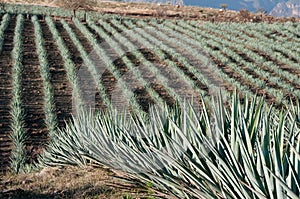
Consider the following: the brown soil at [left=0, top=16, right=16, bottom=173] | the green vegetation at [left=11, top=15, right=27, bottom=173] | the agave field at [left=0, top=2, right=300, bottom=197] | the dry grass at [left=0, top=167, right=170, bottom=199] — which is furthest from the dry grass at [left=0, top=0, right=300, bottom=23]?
the dry grass at [left=0, top=167, right=170, bottom=199]

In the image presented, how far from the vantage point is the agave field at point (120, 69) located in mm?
10922

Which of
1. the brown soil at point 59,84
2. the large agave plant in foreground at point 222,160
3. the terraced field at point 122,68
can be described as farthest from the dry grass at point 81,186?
the brown soil at point 59,84

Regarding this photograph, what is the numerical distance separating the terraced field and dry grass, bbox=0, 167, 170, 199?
133 inches

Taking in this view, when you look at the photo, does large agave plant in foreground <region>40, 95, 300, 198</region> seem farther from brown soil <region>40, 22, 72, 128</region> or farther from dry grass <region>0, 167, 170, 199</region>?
brown soil <region>40, 22, 72, 128</region>

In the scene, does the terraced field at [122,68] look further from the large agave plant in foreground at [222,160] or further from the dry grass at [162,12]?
the dry grass at [162,12]

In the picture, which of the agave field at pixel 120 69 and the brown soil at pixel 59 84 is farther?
the brown soil at pixel 59 84

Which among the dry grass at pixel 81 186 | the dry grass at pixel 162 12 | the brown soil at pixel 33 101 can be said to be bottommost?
the brown soil at pixel 33 101

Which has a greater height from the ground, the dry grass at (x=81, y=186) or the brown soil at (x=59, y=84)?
the dry grass at (x=81, y=186)

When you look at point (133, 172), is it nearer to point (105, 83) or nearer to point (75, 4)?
point (105, 83)

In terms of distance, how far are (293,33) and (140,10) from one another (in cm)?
1520

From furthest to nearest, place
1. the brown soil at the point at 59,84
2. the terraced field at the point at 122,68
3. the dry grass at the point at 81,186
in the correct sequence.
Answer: the terraced field at the point at 122,68
the brown soil at the point at 59,84
the dry grass at the point at 81,186

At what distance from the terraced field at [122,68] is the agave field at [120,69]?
3 cm

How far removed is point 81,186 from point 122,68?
12.2m

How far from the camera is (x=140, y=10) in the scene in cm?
3653
